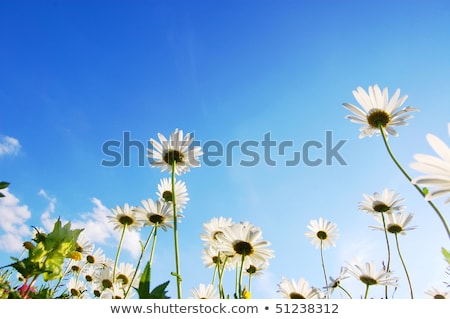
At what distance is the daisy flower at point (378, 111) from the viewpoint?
6.96 ft

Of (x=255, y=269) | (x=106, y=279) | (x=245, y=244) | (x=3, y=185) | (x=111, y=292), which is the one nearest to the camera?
(x=3, y=185)

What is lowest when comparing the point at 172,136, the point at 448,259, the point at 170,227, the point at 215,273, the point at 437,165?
the point at 448,259

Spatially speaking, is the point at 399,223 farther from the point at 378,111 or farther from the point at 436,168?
the point at 436,168

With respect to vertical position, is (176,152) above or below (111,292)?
above

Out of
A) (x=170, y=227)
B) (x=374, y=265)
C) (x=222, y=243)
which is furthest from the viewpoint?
(x=170, y=227)

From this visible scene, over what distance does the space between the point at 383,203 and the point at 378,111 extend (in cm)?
119

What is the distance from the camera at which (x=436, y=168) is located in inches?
28.6

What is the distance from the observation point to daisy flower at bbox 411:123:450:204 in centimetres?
70

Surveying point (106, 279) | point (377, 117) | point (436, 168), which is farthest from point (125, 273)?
point (436, 168)

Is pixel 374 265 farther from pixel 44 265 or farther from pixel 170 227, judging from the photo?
pixel 44 265

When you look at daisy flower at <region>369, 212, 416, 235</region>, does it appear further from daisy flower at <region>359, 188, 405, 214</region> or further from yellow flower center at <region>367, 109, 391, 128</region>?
yellow flower center at <region>367, 109, 391, 128</region>
